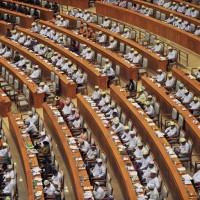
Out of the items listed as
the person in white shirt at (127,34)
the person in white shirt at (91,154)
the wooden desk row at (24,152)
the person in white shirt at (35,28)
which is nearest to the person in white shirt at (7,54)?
the person in white shirt at (35,28)

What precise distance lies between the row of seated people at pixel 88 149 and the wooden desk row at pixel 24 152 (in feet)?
4.66

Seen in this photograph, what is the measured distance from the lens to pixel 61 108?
20891mm

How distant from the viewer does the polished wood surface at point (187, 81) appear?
67.4ft

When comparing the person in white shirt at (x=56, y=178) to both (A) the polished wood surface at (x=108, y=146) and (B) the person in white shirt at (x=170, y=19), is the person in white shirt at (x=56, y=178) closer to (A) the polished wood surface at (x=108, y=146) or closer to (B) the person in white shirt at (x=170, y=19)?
(A) the polished wood surface at (x=108, y=146)

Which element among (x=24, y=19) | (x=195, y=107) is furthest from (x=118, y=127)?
(x=24, y=19)

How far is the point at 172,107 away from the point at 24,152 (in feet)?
17.4

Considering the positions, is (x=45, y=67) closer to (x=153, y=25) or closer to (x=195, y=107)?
(x=153, y=25)

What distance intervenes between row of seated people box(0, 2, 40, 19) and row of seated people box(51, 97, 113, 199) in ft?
35.3

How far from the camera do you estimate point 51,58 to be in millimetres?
25578

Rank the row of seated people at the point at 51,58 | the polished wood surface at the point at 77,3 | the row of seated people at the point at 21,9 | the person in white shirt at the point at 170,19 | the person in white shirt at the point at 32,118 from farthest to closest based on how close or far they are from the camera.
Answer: the polished wood surface at the point at 77,3, the row of seated people at the point at 21,9, the person in white shirt at the point at 170,19, the row of seated people at the point at 51,58, the person in white shirt at the point at 32,118

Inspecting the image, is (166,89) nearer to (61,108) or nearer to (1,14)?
(61,108)

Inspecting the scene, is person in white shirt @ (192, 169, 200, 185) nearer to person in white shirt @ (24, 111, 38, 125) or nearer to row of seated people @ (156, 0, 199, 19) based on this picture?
person in white shirt @ (24, 111, 38, 125)

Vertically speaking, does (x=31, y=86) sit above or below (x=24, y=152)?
above

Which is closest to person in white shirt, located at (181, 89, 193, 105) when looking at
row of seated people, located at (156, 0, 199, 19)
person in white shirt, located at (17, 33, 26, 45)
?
row of seated people, located at (156, 0, 199, 19)
